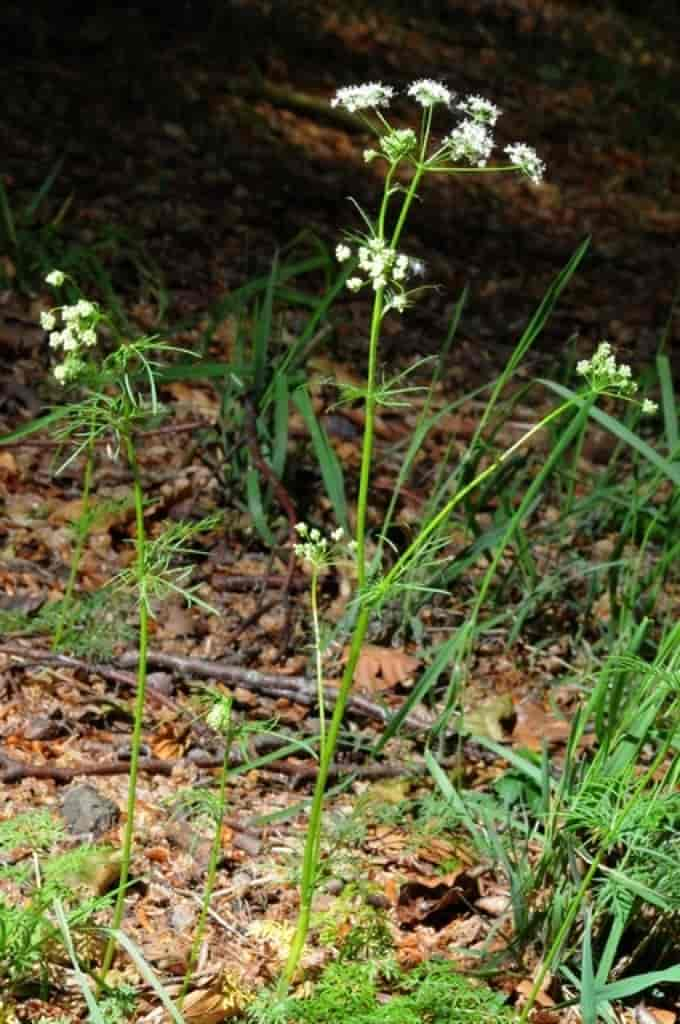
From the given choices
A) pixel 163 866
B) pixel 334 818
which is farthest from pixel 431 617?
pixel 163 866

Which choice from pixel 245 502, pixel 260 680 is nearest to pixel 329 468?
pixel 245 502

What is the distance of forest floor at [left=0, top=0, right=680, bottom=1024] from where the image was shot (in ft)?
7.62

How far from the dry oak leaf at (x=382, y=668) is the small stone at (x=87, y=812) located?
0.73 m

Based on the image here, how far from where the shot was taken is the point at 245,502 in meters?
3.44

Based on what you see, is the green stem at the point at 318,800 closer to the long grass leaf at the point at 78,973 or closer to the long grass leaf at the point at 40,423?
the long grass leaf at the point at 78,973

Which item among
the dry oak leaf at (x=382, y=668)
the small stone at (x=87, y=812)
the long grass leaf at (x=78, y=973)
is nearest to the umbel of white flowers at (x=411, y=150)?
the long grass leaf at (x=78, y=973)

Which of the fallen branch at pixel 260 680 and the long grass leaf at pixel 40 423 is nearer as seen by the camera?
the long grass leaf at pixel 40 423

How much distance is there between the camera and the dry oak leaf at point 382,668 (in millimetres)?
2968

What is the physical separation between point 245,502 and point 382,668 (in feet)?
2.13

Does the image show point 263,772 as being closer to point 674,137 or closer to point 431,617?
A: point 431,617

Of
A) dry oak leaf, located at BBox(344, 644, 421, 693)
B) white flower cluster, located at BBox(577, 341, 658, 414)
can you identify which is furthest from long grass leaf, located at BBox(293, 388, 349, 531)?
white flower cluster, located at BBox(577, 341, 658, 414)

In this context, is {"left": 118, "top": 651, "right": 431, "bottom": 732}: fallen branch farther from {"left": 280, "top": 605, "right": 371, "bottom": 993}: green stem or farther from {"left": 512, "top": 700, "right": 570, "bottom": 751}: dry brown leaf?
{"left": 280, "top": 605, "right": 371, "bottom": 993}: green stem

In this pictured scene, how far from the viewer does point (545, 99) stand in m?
8.82

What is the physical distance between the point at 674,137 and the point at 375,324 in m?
7.91
